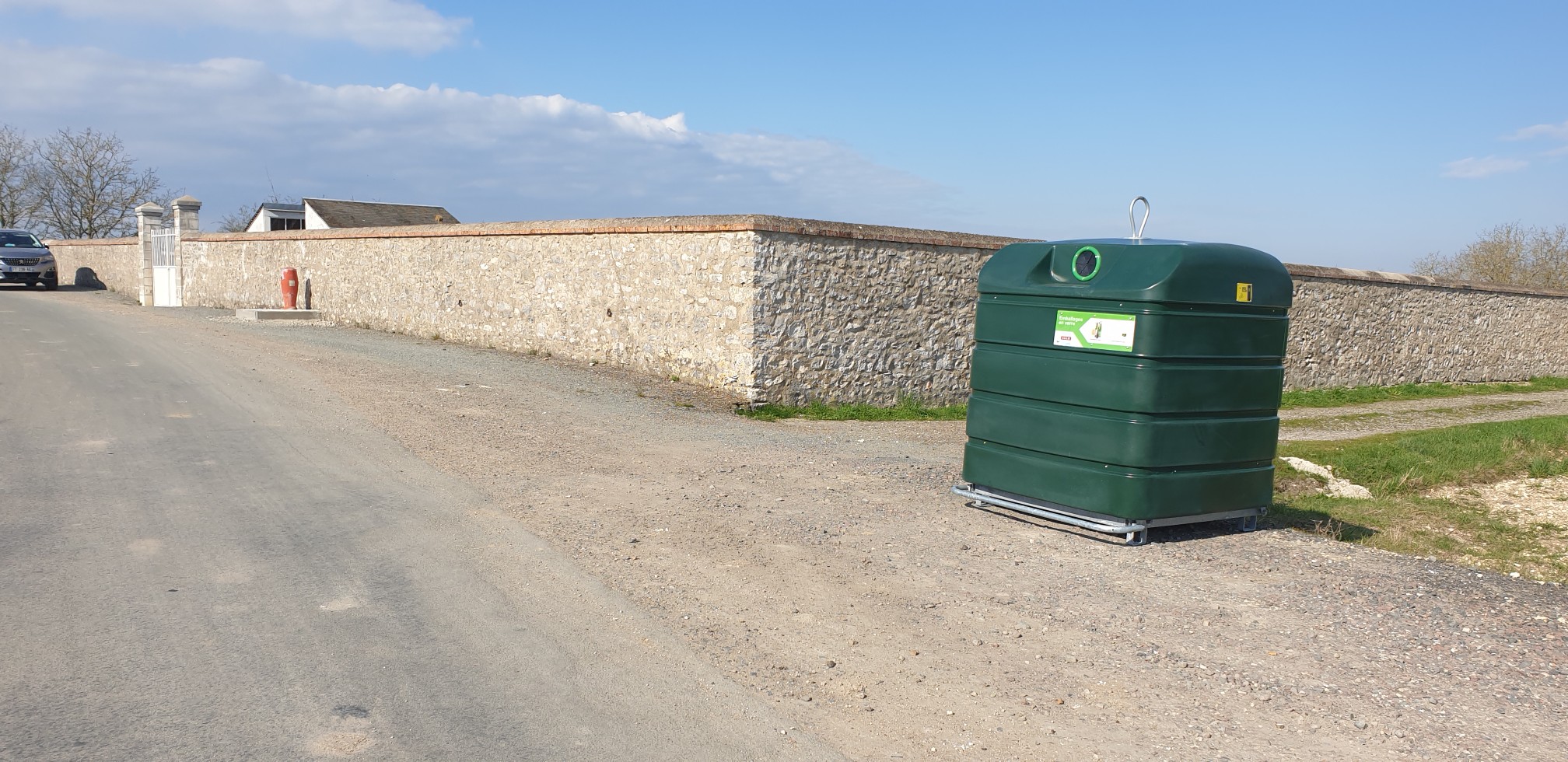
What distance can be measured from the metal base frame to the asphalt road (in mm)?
3032

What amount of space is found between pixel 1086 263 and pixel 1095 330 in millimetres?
453

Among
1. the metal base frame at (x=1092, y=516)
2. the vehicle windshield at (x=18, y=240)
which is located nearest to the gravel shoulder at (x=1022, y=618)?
the metal base frame at (x=1092, y=516)

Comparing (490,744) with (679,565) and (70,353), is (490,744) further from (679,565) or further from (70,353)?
(70,353)

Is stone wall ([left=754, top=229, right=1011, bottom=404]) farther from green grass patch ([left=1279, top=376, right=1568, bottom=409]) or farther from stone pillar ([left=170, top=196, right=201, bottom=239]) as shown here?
stone pillar ([left=170, top=196, right=201, bottom=239])

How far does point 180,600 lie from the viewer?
5.00 metres

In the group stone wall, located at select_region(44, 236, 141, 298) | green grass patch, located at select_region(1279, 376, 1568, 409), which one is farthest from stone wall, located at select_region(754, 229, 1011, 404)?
stone wall, located at select_region(44, 236, 141, 298)

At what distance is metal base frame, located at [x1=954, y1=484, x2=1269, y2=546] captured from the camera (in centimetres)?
657

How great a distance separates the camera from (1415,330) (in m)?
23.4

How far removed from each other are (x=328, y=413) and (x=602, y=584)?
589 centimetres

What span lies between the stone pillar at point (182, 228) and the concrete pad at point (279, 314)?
7264mm

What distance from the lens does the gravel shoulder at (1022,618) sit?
402 cm

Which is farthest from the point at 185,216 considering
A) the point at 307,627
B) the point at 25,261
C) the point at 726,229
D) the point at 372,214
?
the point at 307,627

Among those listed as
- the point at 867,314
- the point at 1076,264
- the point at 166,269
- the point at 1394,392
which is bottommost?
the point at 1394,392

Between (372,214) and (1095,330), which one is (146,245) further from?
(1095,330)
